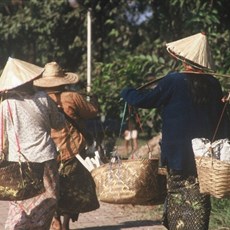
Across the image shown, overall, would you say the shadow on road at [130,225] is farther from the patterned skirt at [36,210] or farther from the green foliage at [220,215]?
the patterned skirt at [36,210]

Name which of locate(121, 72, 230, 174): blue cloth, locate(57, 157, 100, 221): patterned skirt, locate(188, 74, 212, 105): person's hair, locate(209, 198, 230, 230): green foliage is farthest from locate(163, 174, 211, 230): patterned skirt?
locate(209, 198, 230, 230): green foliage

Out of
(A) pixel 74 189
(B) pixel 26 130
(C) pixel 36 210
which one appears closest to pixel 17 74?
(B) pixel 26 130

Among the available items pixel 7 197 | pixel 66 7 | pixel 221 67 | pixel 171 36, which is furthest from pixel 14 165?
pixel 66 7

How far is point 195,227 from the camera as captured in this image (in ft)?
17.0

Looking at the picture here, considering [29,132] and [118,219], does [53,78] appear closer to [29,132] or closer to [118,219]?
[29,132]

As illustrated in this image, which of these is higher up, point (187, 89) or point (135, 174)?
point (187, 89)

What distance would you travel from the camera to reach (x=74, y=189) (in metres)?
6.54

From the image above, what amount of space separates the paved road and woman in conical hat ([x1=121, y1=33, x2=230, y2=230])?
202 centimetres

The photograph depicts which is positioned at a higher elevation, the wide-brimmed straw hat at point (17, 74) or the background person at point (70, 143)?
the wide-brimmed straw hat at point (17, 74)

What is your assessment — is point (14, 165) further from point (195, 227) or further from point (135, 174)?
point (195, 227)

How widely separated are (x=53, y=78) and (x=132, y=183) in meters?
1.68

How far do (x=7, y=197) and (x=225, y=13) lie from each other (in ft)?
18.5

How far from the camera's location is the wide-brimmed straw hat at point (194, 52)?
201 inches

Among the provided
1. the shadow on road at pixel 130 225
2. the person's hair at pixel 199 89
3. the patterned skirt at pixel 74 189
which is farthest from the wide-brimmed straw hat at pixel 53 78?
the person's hair at pixel 199 89
